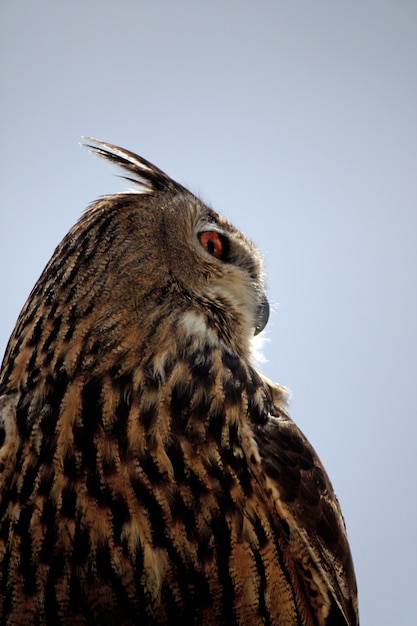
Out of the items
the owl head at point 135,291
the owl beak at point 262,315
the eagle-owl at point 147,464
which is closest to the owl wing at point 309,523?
the eagle-owl at point 147,464

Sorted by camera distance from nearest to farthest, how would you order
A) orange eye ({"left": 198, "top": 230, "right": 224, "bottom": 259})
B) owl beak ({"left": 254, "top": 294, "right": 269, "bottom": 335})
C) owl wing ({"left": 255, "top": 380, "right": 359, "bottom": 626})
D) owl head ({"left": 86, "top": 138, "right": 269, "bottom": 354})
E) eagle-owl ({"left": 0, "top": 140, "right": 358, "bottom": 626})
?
eagle-owl ({"left": 0, "top": 140, "right": 358, "bottom": 626}), owl wing ({"left": 255, "top": 380, "right": 359, "bottom": 626}), owl head ({"left": 86, "top": 138, "right": 269, "bottom": 354}), orange eye ({"left": 198, "top": 230, "right": 224, "bottom": 259}), owl beak ({"left": 254, "top": 294, "right": 269, "bottom": 335})

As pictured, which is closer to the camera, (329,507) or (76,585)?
(76,585)

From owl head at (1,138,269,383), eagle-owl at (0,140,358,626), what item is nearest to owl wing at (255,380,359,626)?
eagle-owl at (0,140,358,626)

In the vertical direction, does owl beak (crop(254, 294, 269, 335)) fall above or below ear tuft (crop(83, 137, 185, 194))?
below

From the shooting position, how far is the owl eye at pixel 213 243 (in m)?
2.29

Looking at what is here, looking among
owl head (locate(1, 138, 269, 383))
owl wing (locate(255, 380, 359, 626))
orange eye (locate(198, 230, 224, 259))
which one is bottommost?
Result: owl wing (locate(255, 380, 359, 626))

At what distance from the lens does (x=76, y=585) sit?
1.58m

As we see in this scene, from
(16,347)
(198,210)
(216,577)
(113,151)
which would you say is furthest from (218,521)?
(113,151)

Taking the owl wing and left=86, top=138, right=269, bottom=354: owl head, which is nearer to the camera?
the owl wing

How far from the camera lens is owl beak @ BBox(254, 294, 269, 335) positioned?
2564 mm

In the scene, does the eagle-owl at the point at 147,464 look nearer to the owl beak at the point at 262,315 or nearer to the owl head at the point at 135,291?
the owl head at the point at 135,291

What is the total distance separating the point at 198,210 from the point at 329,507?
108cm

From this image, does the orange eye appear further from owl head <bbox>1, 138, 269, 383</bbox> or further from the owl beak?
the owl beak

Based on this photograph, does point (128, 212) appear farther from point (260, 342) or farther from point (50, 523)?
point (50, 523)
